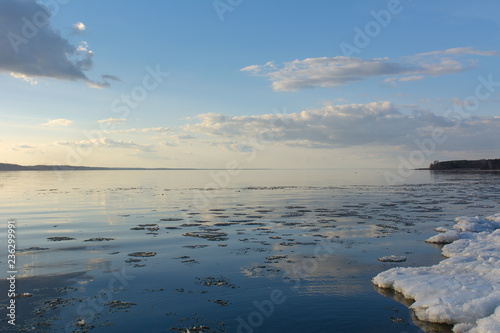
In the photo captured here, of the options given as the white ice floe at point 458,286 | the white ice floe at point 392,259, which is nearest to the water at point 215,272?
the white ice floe at point 392,259

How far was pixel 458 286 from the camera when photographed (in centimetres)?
1072

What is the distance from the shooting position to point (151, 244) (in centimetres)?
1773

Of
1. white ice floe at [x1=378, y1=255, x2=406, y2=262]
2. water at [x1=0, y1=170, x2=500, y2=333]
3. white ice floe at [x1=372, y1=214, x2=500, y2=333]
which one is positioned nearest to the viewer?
white ice floe at [x1=372, y1=214, x2=500, y2=333]

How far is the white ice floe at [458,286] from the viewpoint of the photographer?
9078mm

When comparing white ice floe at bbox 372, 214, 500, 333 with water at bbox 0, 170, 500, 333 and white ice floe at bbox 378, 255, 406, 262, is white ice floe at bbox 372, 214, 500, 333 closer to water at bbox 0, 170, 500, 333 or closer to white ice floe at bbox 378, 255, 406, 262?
water at bbox 0, 170, 500, 333

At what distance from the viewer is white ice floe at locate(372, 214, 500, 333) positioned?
9.08 meters

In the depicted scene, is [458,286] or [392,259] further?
[392,259]

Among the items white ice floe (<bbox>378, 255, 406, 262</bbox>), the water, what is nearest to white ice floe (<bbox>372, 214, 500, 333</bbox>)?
the water

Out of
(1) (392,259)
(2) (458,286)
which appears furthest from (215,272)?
(2) (458,286)

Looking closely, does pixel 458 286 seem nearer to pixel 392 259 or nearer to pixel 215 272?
pixel 392 259

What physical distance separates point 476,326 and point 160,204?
30444mm

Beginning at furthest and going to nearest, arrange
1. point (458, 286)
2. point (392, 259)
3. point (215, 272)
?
point (392, 259)
point (215, 272)
point (458, 286)

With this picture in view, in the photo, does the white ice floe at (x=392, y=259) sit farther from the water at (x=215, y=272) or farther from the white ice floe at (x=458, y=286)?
the white ice floe at (x=458, y=286)

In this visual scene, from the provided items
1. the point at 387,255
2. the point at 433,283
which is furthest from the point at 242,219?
the point at 433,283
